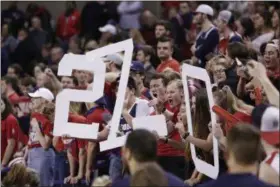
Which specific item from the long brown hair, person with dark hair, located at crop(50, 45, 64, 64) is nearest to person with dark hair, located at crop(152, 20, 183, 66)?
person with dark hair, located at crop(50, 45, 64, 64)

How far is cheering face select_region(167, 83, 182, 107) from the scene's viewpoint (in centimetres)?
1126

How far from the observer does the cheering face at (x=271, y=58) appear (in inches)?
455

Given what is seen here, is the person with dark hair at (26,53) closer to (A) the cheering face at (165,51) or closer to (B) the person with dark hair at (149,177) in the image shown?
(A) the cheering face at (165,51)

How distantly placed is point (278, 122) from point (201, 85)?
4894 millimetres

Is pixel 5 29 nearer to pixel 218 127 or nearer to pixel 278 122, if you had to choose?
pixel 218 127

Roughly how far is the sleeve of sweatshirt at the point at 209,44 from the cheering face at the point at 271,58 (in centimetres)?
250

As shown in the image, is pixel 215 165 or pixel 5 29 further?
pixel 5 29

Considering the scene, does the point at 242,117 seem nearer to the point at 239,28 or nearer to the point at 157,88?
the point at 157,88

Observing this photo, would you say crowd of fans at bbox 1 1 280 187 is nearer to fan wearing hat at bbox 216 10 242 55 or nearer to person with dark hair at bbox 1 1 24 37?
fan wearing hat at bbox 216 10 242 55

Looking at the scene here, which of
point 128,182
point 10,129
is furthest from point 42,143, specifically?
point 128,182

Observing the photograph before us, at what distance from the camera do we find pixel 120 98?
1072 centimetres

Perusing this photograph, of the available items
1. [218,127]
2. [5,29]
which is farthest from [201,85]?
[5,29]

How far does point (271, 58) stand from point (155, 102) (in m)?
1.30

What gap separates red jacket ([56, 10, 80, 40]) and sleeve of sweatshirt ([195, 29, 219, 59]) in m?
5.94
